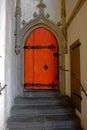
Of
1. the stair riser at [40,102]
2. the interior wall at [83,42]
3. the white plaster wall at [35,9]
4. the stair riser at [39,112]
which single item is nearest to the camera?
the interior wall at [83,42]

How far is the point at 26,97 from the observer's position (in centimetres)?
404

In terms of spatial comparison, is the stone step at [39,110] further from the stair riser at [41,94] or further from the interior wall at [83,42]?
the stair riser at [41,94]

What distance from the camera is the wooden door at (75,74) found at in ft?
10.9

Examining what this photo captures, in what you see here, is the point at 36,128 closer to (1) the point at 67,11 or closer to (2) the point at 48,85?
(2) the point at 48,85

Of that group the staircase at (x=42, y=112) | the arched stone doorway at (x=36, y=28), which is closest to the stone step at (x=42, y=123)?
the staircase at (x=42, y=112)

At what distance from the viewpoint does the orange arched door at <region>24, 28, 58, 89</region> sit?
4.32 m

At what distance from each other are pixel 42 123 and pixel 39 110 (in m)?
0.34

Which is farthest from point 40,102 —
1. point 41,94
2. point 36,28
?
point 36,28

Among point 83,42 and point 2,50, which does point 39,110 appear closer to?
point 2,50

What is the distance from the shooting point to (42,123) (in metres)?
3.23

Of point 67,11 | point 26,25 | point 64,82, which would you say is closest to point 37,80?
point 64,82

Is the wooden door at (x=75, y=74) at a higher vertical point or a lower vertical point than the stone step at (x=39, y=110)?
higher

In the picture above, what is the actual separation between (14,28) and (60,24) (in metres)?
1.06

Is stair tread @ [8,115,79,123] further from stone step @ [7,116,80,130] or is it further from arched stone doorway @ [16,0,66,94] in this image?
arched stone doorway @ [16,0,66,94]
